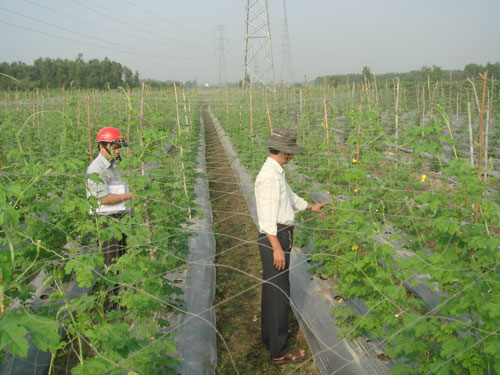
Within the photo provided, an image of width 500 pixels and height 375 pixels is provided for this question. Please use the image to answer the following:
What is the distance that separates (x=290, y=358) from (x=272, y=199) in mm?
1325

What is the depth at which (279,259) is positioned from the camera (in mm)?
2895

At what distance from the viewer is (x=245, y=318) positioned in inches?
156

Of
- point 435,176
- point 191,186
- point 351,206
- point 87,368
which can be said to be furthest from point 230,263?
point 435,176

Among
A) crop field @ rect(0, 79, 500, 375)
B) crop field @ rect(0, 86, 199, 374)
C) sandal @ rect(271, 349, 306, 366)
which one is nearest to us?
crop field @ rect(0, 86, 199, 374)

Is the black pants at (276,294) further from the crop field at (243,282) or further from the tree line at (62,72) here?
the tree line at (62,72)

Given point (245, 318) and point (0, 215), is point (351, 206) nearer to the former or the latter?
point (245, 318)

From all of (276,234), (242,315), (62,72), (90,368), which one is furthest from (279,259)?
(62,72)

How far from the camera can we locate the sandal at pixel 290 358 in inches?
124

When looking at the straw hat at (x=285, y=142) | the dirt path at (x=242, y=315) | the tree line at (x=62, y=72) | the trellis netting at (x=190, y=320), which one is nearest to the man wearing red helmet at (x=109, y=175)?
the trellis netting at (x=190, y=320)

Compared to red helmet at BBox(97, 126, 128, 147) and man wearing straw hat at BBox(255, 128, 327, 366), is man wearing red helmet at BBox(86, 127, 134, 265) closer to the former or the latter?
red helmet at BBox(97, 126, 128, 147)

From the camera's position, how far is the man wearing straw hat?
288 centimetres

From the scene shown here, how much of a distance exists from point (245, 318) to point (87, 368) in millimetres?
2472

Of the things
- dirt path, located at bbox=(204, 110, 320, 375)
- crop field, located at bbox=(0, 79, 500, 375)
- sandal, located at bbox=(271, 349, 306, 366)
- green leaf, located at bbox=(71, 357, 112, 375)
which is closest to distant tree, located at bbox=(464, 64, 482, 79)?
dirt path, located at bbox=(204, 110, 320, 375)

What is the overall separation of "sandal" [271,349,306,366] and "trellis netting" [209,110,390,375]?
0.12 m
